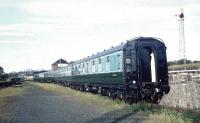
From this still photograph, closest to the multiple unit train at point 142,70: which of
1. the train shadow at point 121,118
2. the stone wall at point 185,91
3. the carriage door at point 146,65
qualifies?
the carriage door at point 146,65

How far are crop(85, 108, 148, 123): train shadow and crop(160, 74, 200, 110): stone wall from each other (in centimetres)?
775

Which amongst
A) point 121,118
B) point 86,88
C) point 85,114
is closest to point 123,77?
point 85,114

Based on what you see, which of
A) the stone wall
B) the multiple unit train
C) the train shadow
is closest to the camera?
the train shadow

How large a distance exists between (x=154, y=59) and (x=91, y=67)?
13839mm

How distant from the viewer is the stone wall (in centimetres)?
2599

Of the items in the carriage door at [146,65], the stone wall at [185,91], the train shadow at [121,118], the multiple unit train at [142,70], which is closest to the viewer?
the train shadow at [121,118]

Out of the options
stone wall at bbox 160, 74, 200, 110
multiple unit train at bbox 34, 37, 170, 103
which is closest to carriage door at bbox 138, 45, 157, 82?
multiple unit train at bbox 34, 37, 170, 103

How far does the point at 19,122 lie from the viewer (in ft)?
57.3

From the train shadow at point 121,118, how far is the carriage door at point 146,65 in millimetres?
3465

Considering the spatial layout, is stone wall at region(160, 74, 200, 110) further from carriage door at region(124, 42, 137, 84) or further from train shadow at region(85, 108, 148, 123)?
train shadow at region(85, 108, 148, 123)

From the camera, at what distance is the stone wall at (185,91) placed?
25987mm

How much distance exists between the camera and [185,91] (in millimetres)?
27781

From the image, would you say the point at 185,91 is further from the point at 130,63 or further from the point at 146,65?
the point at 130,63

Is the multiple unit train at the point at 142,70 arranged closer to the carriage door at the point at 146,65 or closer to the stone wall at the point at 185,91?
the carriage door at the point at 146,65
